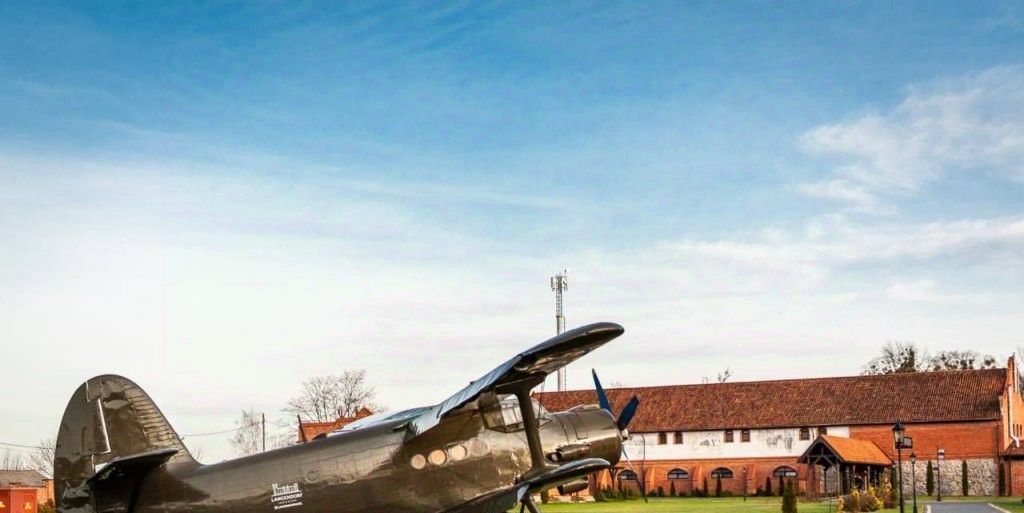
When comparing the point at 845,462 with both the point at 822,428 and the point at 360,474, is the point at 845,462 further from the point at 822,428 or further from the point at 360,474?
the point at 360,474

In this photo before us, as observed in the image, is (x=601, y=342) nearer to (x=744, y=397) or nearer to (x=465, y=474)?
(x=465, y=474)

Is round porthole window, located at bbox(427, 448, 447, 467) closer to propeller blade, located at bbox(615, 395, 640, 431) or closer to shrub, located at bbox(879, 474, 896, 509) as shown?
propeller blade, located at bbox(615, 395, 640, 431)

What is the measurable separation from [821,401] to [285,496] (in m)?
73.9

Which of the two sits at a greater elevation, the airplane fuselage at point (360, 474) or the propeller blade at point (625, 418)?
the propeller blade at point (625, 418)

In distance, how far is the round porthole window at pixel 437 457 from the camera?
1708 centimetres

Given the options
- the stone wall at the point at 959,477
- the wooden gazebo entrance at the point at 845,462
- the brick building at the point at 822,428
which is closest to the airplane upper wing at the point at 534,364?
the wooden gazebo entrance at the point at 845,462

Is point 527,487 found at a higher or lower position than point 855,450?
higher

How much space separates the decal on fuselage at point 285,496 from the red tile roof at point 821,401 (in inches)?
2788

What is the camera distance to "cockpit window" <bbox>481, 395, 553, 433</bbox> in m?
17.4

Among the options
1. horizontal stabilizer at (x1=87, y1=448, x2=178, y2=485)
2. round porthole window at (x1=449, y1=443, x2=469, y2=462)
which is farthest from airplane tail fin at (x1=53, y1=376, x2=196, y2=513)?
round porthole window at (x1=449, y1=443, x2=469, y2=462)

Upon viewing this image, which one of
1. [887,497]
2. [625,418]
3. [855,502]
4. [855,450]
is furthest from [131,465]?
[855,450]

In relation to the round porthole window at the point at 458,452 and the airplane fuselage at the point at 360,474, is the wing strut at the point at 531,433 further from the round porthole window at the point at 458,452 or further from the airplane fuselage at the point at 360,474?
the round porthole window at the point at 458,452

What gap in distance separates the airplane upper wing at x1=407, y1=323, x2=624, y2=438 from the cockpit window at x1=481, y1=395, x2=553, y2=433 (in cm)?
87

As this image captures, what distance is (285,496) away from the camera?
16734 millimetres
